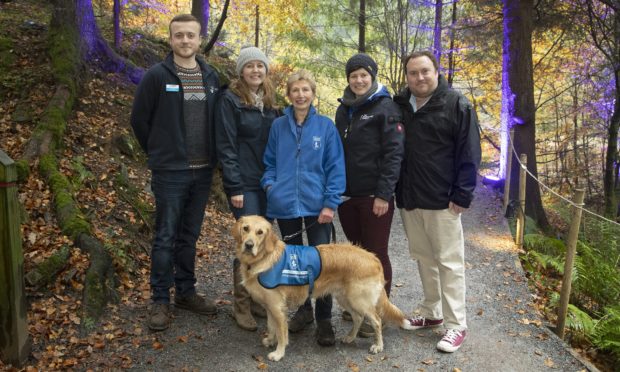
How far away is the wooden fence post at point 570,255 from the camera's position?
429 centimetres

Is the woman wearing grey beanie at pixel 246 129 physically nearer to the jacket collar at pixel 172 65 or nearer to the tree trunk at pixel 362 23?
the jacket collar at pixel 172 65

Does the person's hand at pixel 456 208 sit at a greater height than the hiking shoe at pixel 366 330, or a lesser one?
greater

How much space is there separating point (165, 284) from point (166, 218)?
663mm

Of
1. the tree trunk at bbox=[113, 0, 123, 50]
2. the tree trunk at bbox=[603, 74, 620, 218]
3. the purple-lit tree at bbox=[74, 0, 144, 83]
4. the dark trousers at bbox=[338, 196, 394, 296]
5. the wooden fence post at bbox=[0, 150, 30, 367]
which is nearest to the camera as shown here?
the wooden fence post at bbox=[0, 150, 30, 367]

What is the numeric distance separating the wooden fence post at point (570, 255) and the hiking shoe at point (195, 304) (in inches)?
143

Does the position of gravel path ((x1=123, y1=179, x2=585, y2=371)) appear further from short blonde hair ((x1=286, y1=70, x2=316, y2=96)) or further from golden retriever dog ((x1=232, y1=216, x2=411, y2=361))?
short blonde hair ((x1=286, y1=70, x2=316, y2=96))

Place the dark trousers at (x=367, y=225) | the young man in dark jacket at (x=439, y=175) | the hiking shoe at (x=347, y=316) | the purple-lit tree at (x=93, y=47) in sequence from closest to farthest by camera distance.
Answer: the young man in dark jacket at (x=439, y=175), the dark trousers at (x=367, y=225), the hiking shoe at (x=347, y=316), the purple-lit tree at (x=93, y=47)

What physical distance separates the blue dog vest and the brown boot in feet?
2.14

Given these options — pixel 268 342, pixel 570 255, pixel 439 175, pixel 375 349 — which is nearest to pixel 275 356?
pixel 268 342

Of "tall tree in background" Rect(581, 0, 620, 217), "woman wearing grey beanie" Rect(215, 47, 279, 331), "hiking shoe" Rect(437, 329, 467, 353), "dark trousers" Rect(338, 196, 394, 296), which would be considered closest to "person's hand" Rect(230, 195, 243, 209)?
"woman wearing grey beanie" Rect(215, 47, 279, 331)

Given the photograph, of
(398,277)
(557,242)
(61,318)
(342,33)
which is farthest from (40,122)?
(342,33)

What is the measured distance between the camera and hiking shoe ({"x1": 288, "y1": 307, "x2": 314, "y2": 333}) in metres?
4.24

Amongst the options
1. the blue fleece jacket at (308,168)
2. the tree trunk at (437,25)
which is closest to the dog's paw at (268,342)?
the blue fleece jacket at (308,168)

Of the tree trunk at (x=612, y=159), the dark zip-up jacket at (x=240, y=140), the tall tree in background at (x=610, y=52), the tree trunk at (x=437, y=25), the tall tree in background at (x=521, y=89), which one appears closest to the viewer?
the dark zip-up jacket at (x=240, y=140)
